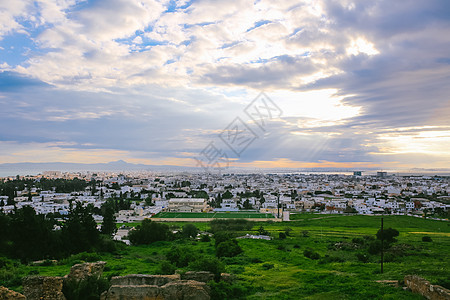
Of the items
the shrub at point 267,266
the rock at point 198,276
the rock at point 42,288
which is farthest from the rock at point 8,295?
the shrub at point 267,266

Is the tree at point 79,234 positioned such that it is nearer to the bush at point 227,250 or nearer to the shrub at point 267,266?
the bush at point 227,250

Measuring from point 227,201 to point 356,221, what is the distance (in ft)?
102

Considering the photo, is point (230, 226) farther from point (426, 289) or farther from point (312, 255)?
point (426, 289)

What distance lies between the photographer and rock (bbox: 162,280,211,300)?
8.88m

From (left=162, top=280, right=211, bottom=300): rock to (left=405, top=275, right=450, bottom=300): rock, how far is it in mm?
6057

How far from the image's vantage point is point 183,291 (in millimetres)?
8922

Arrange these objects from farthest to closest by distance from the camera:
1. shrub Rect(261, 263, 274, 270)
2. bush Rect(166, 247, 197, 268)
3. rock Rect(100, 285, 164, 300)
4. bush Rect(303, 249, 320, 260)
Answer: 1. bush Rect(303, 249, 320, 260)
2. bush Rect(166, 247, 197, 268)
3. shrub Rect(261, 263, 274, 270)
4. rock Rect(100, 285, 164, 300)

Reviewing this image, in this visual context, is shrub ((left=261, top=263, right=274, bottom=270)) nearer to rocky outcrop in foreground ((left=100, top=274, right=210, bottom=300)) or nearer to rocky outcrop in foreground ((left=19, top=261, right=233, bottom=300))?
rocky outcrop in foreground ((left=19, top=261, right=233, bottom=300))

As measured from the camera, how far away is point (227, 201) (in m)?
68.1

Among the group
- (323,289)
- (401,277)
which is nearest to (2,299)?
(323,289)

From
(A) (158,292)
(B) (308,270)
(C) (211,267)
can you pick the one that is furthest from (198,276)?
(B) (308,270)

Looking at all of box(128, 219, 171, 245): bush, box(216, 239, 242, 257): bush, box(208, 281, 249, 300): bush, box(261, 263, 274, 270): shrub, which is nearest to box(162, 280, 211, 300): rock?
box(208, 281, 249, 300): bush

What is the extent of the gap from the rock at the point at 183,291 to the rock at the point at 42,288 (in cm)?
297

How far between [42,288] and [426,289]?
10.6m
